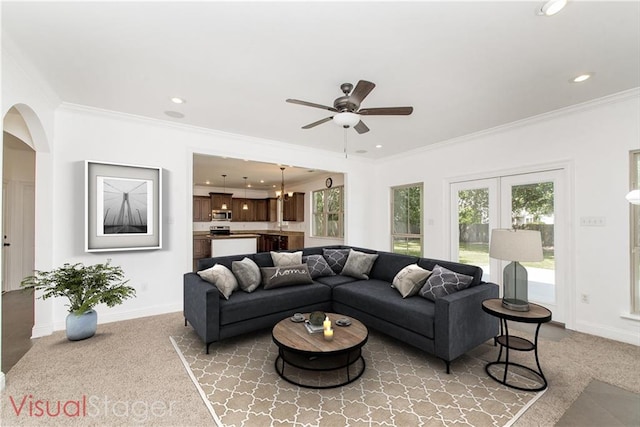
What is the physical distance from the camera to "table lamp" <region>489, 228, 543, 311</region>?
235 cm

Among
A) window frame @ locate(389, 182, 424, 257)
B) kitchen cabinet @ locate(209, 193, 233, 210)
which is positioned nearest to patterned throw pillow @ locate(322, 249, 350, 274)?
window frame @ locate(389, 182, 424, 257)

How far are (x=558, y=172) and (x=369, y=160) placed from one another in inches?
132

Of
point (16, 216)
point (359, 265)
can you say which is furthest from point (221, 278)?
point (16, 216)

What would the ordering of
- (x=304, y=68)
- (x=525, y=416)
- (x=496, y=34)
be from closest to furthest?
1. (x=525, y=416)
2. (x=496, y=34)
3. (x=304, y=68)

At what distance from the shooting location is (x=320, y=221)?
27.4 ft

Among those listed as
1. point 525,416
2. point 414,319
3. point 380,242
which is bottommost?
point 525,416

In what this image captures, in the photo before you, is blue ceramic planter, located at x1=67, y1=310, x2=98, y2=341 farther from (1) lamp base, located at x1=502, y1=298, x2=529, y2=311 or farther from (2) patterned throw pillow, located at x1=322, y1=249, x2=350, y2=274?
(1) lamp base, located at x1=502, y1=298, x2=529, y2=311

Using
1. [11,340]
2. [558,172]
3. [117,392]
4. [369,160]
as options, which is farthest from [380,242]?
[11,340]

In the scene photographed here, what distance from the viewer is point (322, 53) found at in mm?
2363

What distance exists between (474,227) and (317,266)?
267cm

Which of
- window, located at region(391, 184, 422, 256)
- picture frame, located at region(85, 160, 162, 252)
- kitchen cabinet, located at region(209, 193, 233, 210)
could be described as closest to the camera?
picture frame, located at region(85, 160, 162, 252)

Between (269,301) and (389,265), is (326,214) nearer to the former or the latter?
(389,265)

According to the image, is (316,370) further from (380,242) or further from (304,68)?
(380,242)

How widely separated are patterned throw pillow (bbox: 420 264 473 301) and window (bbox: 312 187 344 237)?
4365 millimetres
